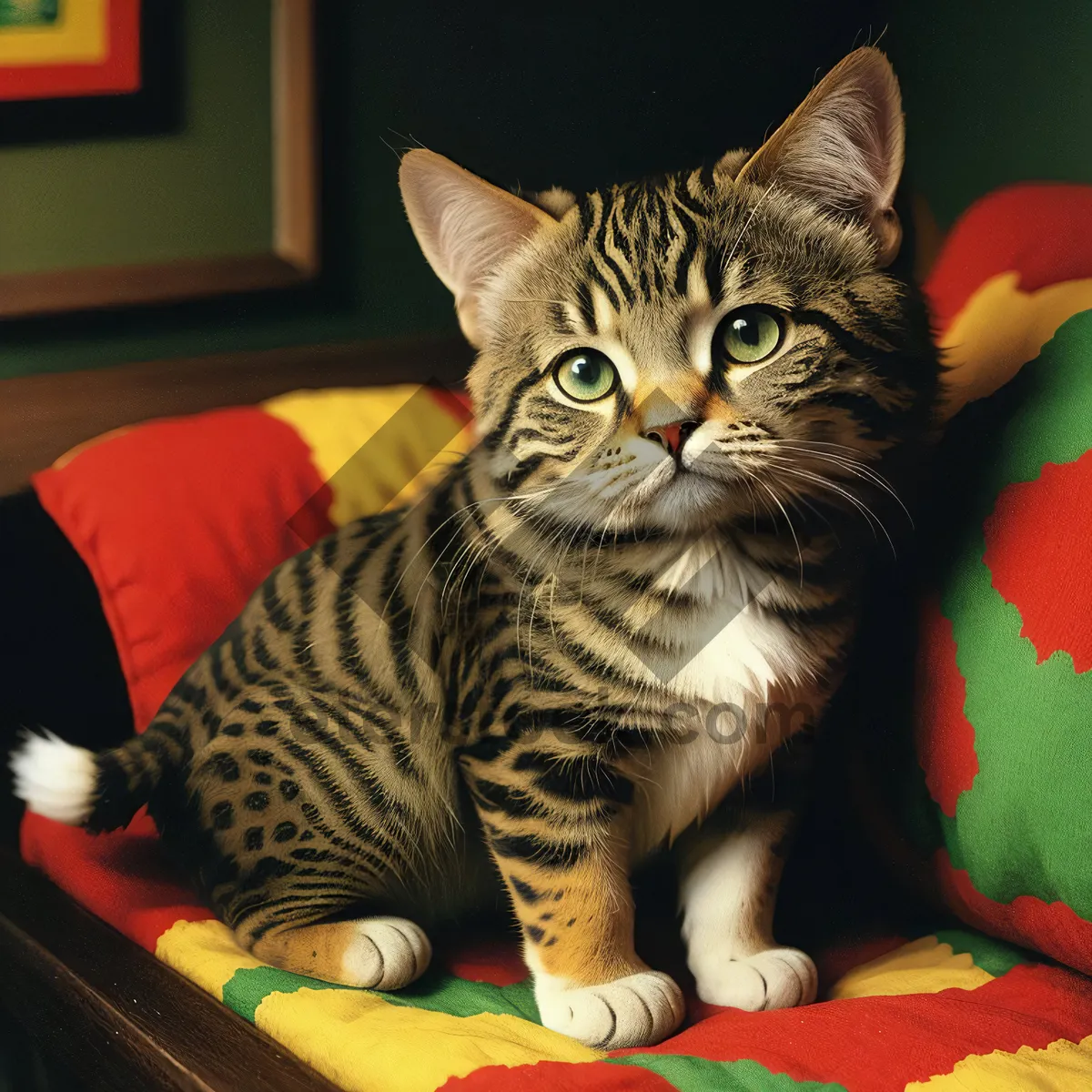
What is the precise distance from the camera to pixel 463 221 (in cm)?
66

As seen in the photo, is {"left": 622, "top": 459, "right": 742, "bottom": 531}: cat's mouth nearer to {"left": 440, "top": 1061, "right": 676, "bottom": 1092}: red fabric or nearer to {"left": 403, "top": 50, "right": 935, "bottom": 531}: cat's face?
{"left": 403, "top": 50, "right": 935, "bottom": 531}: cat's face

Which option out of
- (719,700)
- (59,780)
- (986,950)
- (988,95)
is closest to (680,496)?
(719,700)

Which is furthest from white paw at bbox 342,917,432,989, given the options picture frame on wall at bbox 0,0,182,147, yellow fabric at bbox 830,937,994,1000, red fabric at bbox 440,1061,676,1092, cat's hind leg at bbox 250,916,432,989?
picture frame on wall at bbox 0,0,182,147

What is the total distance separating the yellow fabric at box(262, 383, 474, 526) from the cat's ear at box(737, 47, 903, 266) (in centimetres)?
31

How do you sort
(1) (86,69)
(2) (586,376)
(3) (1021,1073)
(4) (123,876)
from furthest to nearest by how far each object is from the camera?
(1) (86,69)
(4) (123,876)
(2) (586,376)
(3) (1021,1073)

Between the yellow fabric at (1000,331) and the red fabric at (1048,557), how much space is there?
9 cm

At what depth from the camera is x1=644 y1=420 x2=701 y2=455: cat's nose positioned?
22.0 inches

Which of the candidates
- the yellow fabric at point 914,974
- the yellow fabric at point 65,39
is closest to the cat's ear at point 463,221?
the yellow fabric at point 65,39

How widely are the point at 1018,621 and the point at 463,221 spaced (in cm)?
40

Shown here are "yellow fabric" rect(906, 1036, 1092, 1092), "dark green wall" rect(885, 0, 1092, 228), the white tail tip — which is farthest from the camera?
"dark green wall" rect(885, 0, 1092, 228)

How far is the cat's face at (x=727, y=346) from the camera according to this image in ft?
1.87

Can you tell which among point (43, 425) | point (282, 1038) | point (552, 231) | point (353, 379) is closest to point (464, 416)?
point (353, 379)

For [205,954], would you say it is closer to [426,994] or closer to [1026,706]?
[426,994]

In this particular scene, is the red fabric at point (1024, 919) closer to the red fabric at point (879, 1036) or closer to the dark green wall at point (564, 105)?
the red fabric at point (879, 1036)
